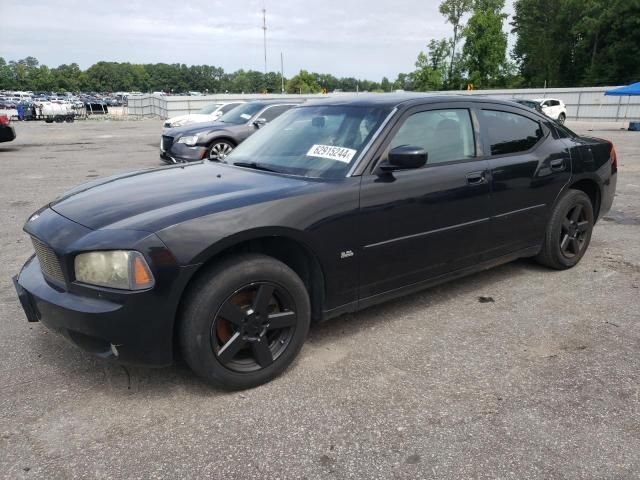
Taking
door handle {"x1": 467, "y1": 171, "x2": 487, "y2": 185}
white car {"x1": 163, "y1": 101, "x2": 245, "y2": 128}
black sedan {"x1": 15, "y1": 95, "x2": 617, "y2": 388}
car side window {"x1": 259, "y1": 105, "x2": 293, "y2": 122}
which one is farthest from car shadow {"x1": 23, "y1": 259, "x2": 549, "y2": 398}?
white car {"x1": 163, "y1": 101, "x2": 245, "y2": 128}

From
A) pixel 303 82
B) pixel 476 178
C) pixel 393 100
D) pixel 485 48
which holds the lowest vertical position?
pixel 476 178

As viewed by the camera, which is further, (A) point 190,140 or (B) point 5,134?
(B) point 5,134

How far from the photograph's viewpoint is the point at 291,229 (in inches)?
112

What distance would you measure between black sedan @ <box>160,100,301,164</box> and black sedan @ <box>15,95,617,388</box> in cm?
639

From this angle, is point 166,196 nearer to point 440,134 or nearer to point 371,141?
point 371,141

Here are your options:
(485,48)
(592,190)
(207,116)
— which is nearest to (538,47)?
(485,48)

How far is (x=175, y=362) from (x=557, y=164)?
3446 millimetres

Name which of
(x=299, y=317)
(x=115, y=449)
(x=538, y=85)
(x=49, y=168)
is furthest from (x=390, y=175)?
(x=538, y=85)

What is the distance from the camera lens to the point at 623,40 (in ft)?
188

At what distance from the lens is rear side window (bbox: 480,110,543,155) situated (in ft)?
13.1

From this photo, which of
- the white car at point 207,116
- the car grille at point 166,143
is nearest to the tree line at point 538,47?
the white car at point 207,116

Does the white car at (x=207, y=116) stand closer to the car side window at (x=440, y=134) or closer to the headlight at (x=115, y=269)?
the car side window at (x=440, y=134)

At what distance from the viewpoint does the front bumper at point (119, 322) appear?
245 centimetres

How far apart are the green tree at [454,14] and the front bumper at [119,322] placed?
70.2 meters
